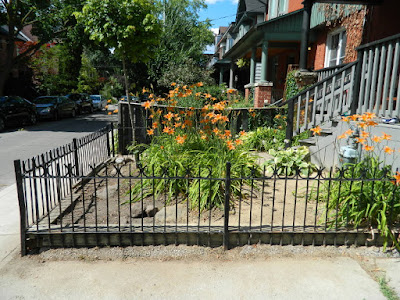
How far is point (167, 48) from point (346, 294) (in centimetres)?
2677

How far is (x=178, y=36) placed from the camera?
32438 millimetres

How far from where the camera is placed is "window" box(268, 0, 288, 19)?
16891 millimetres

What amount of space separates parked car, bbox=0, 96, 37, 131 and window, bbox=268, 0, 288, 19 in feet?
45.2

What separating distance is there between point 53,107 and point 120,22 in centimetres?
1372

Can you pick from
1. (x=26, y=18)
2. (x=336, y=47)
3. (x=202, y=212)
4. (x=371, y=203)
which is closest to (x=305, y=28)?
(x=336, y=47)

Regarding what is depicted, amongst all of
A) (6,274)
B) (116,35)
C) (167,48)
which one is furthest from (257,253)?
(167,48)

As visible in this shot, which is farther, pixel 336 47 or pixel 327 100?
pixel 336 47

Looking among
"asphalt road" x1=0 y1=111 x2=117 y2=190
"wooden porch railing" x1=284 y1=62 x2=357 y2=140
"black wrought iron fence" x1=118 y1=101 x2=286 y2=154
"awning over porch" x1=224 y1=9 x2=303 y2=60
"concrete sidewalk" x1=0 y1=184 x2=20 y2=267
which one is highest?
"awning over porch" x1=224 y1=9 x2=303 y2=60

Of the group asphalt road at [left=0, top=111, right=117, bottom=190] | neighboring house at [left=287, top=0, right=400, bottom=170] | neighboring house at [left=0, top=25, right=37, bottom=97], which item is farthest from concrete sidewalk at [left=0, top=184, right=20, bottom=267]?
neighboring house at [left=0, top=25, right=37, bottom=97]

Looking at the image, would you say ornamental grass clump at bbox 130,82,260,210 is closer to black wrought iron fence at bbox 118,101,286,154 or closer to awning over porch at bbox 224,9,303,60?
black wrought iron fence at bbox 118,101,286,154

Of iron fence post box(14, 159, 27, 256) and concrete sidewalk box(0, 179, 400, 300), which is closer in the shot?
concrete sidewalk box(0, 179, 400, 300)

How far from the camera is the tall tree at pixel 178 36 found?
25.1 m

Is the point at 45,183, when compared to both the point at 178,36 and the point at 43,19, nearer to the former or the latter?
the point at 43,19

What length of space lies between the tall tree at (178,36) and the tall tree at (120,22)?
647 inches
